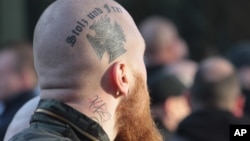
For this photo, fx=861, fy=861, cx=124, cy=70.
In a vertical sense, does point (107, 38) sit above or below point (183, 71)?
above

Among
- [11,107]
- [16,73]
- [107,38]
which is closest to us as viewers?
[107,38]

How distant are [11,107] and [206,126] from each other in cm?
133

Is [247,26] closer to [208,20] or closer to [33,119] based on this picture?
[208,20]

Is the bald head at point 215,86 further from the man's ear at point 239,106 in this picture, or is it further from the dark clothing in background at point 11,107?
the dark clothing in background at point 11,107

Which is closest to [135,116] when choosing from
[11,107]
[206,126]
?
[206,126]

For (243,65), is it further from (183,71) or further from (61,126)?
(61,126)

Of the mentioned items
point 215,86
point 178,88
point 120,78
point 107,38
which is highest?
point 107,38

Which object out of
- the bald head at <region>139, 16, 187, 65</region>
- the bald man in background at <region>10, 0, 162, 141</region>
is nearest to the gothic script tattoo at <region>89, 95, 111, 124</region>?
the bald man in background at <region>10, 0, 162, 141</region>

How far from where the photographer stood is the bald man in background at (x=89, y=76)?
295 centimetres

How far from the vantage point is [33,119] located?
2.99 m

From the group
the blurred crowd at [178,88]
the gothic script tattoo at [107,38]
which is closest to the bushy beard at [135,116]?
the gothic script tattoo at [107,38]

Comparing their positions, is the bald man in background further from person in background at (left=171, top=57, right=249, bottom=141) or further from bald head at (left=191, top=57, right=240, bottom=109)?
bald head at (left=191, top=57, right=240, bottom=109)

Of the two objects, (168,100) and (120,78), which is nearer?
(120,78)

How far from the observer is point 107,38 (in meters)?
3.17
